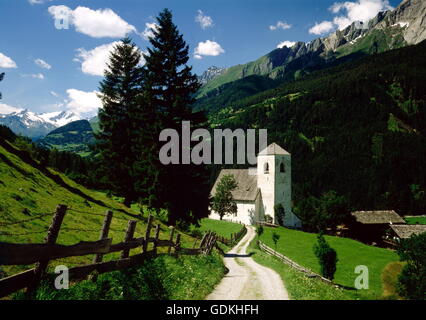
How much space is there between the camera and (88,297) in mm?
6727

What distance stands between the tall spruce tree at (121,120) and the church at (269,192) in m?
47.0

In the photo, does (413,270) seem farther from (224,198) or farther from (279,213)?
(224,198)

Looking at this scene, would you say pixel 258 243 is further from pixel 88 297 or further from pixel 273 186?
pixel 88 297

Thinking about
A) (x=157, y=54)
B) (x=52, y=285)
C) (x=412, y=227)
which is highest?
(x=157, y=54)

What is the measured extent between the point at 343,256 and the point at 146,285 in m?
42.9

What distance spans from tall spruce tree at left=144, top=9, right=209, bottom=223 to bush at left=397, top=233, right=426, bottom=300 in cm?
1805

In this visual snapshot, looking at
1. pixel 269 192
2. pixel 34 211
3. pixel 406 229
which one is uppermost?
pixel 34 211

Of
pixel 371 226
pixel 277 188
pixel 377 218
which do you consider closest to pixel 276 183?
pixel 277 188

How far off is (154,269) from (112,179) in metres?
19.3

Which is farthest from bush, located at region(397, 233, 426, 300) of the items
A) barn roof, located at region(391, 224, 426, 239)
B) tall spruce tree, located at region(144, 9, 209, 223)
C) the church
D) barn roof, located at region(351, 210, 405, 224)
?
barn roof, located at region(351, 210, 405, 224)

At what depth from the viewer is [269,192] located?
71250mm

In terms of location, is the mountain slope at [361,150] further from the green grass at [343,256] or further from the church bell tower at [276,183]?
the green grass at [343,256]

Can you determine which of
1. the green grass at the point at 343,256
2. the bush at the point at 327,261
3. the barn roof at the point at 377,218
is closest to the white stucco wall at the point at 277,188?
the green grass at the point at 343,256

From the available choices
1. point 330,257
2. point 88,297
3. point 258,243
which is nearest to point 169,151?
point 88,297
